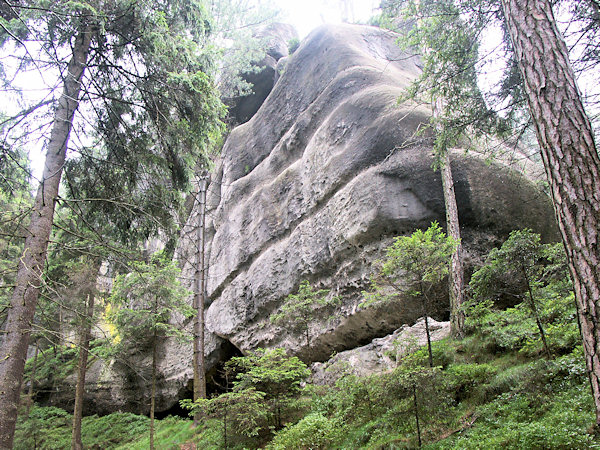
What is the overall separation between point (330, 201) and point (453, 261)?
4.37 m

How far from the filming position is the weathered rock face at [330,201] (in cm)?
912

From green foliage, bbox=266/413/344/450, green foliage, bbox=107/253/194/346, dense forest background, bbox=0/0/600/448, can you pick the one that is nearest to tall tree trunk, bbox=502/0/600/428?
dense forest background, bbox=0/0/600/448

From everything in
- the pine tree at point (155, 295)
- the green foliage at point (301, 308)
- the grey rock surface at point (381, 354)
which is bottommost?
the grey rock surface at point (381, 354)

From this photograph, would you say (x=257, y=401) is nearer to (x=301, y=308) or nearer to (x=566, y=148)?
(x=301, y=308)

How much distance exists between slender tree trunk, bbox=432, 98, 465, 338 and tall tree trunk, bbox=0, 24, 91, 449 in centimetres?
738

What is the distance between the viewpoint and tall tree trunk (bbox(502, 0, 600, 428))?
3.10 meters

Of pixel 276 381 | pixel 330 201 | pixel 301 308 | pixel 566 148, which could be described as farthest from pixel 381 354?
pixel 566 148

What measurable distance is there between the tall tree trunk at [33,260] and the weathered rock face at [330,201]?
2.54 meters

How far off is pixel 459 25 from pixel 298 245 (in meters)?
7.48

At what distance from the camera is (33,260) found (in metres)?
5.31

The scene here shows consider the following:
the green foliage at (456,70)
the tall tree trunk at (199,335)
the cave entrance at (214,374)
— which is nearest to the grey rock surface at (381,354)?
the green foliage at (456,70)

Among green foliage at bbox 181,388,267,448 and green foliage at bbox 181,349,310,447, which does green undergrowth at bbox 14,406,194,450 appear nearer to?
green foliage at bbox 181,349,310,447

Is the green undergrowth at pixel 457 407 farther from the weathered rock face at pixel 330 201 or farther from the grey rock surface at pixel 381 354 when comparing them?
the weathered rock face at pixel 330 201

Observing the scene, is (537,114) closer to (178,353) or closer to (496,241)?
(496,241)
